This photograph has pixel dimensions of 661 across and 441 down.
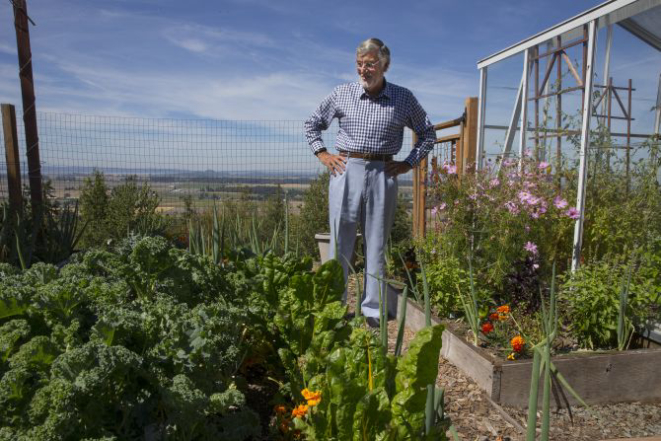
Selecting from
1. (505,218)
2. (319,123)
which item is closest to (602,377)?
(505,218)

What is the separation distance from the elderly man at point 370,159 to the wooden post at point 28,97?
2.77 metres

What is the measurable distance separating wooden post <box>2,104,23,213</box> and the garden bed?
13.4 ft

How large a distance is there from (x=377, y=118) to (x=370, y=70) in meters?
0.29

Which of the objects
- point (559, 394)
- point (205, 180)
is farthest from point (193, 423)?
point (205, 180)

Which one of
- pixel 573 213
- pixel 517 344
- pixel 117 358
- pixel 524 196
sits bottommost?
pixel 517 344

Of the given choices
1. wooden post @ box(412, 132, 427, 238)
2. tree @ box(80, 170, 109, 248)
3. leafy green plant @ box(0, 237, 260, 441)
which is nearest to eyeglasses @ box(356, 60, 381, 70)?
leafy green plant @ box(0, 237, 260, 441)

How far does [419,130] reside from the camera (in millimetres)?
3229

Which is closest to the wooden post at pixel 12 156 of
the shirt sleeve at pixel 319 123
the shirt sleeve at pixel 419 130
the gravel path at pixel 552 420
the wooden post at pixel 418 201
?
the shirt sleeve at pixel 319 123

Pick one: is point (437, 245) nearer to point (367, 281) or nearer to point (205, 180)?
point (367, 281)

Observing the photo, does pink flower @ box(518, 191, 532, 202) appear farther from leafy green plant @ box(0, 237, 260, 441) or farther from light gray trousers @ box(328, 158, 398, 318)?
leafy green plant @ box(0, 237, 260, 441)

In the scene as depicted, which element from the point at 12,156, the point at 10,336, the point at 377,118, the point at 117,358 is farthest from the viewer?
the point at 12,156

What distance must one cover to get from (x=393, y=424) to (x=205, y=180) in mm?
7071

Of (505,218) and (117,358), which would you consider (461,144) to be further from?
(117,358)

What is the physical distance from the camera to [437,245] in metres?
3.79
